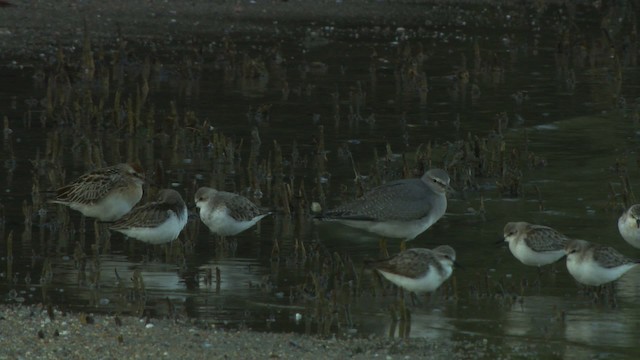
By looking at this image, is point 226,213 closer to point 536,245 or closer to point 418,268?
point 418,268

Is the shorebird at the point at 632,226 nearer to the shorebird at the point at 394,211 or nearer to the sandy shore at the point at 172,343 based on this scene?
the shorebird at the point at 394,211

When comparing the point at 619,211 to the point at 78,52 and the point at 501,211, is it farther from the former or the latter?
the point at 78,52

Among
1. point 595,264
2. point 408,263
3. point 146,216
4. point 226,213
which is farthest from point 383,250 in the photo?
point 595,264

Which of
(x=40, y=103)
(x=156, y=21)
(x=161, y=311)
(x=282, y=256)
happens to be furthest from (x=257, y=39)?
(x=161, y=311)

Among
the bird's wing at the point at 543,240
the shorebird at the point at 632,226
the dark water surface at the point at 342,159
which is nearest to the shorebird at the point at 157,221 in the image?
the dark water surface at the point at 342,159

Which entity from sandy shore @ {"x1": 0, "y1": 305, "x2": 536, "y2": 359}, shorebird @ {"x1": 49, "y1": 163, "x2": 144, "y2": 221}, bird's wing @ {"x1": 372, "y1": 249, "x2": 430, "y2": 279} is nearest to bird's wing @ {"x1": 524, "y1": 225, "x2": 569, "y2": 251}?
bird's wing @ {"x1": 372, "y1": 249, "x2": 430, "y2": 279}

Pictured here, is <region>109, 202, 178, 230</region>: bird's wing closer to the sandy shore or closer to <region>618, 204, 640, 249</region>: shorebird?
the sandy shore

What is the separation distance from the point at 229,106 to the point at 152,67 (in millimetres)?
3380

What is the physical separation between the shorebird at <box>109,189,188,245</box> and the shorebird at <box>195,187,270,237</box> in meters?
0.32

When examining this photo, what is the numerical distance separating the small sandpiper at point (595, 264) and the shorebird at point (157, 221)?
3.83 meters

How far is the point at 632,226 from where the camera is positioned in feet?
46.7

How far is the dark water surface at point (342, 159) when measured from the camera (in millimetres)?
Result: 12297

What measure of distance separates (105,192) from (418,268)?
14.5 ft

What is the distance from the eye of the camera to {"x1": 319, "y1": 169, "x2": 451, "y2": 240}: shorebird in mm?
14336
